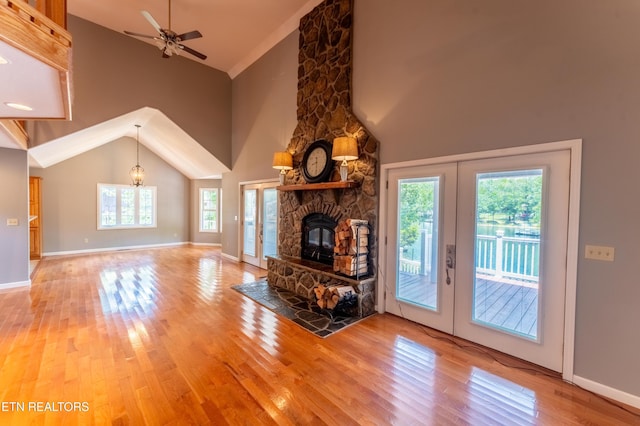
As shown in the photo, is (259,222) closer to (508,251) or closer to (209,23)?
(209,23)

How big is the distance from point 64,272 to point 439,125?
7724 mm

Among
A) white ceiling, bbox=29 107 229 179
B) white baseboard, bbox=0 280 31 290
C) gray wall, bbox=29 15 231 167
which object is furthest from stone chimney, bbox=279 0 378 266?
white baseboard, bbox=0 280 31 290

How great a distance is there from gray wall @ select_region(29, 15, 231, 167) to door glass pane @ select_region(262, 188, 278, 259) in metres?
2.04

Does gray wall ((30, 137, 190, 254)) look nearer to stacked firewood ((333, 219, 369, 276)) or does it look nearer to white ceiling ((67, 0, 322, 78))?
white ceiling ((67, 0, 322, 78))

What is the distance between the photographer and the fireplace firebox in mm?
4537

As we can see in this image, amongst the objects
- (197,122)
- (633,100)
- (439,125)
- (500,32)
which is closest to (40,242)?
(197,122)

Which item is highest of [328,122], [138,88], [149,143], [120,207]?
[138,88]

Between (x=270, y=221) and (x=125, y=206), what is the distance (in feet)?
19.3

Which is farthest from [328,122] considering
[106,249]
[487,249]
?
[106,249]

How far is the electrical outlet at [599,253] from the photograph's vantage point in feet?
7.16

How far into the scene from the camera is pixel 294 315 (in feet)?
12.1

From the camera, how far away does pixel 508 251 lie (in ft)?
9.02

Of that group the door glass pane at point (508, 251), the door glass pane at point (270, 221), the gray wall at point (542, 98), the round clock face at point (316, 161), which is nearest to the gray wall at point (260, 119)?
the door glass pane at point (270, 221)

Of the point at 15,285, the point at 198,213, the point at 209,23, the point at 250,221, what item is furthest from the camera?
the point at 198,213
